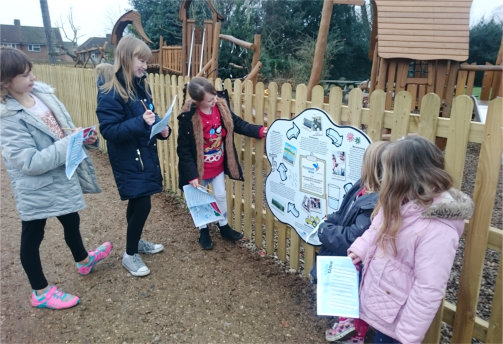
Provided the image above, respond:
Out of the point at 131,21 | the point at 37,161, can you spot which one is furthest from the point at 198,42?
the point at 37,161

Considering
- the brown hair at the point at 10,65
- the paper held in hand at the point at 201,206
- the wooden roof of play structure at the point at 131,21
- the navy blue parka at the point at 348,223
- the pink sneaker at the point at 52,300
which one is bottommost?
the pink sneaker at the point at 52,300

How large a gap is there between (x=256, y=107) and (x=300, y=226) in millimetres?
1111

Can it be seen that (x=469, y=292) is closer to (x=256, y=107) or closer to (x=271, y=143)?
(x=271, y=143)

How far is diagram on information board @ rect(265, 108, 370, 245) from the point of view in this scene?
247cm

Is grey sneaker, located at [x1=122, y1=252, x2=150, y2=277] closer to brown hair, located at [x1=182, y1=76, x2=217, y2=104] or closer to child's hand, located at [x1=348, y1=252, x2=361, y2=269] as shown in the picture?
brown hair, located at [x1=182, y1=76, x2=217, y2=104]

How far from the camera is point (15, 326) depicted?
8.32 feet

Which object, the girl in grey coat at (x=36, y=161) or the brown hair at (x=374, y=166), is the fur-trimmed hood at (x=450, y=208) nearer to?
the brown hair at (x=374, y=166)

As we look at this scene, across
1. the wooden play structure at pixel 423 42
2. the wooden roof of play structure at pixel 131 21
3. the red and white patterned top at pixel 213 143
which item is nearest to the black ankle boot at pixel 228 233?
the red and white patterned top at pixel 213 143

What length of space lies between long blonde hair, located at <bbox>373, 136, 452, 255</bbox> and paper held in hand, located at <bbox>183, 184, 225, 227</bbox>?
192cm

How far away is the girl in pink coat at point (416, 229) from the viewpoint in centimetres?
155

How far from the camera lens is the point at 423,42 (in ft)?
18.0

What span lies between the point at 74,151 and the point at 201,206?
4.15ft

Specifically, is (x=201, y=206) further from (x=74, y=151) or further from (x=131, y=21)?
(x=131, y=21)

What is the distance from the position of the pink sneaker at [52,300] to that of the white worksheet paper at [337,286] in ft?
6.36
